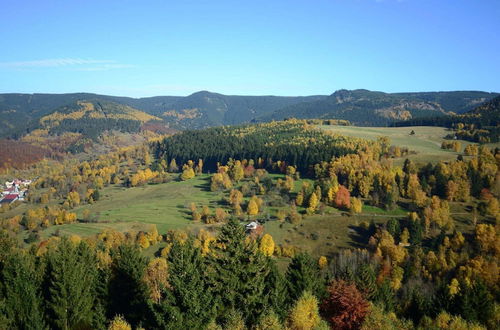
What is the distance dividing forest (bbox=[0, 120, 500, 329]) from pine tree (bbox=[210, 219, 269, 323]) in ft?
0.46

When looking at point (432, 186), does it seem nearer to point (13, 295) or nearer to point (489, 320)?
point (489, 320)

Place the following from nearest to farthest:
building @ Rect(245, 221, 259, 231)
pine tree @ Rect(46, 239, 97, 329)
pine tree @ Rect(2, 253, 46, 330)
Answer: pine tree @ Rect(2, 253, 46, 330)
pine tree @ Rect(46, 239, 97, 329)
building @ Rect(245, 221, 259, 231)

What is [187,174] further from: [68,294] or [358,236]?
[68,294]

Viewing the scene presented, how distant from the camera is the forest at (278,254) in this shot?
1448 inches

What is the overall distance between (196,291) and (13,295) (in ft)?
69.1

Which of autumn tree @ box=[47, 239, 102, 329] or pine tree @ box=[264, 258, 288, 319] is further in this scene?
pine tree @ box=[264, 258, 288, 319]

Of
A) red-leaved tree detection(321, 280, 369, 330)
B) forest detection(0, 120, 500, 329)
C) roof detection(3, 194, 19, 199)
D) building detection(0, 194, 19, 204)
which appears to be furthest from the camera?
roof detection(3, 194, 19, 199)

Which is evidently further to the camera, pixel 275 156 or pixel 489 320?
pixel 275 156

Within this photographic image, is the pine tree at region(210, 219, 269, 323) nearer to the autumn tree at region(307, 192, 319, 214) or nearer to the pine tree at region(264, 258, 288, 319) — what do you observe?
Answer: the pine tree at region(264, 258, 288, 319)

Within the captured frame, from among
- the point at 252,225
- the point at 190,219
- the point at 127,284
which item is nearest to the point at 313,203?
the point at 252,225

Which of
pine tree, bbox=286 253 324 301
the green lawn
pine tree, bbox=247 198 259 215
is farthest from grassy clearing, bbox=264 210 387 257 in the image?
pine tree, bbox=286 253 324 301

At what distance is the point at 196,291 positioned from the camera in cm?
3048

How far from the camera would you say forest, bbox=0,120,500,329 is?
36.8m

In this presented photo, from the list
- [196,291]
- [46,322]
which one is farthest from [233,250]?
[46,322]
